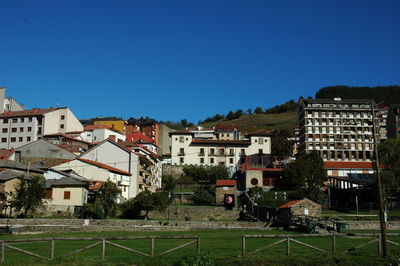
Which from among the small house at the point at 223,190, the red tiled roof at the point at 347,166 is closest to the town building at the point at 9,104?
the small house at the point at 223,190

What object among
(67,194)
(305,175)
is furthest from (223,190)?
(67,194)

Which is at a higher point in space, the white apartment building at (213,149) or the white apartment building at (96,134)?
the white apartment building at (96,134)

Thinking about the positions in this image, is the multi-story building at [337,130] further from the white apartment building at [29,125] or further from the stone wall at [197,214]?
the white apartment building at [29,125]

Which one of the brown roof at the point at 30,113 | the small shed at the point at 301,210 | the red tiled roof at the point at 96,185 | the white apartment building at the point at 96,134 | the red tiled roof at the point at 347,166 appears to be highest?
the brown roof at the point at 30,113

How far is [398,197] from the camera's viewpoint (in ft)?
198

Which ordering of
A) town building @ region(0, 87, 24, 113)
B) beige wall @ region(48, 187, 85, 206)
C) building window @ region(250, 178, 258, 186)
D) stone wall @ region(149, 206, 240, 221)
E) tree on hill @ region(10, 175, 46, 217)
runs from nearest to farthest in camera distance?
tree on hill @ region(10, 175, 46, 217)
beige wall @ region(48, 187, 85, 206)
stone wall @ region(149, 206, 240, 221)
building window @ region(250, 178, 258, 186)
town building @ region(0, 87, 24, 113)

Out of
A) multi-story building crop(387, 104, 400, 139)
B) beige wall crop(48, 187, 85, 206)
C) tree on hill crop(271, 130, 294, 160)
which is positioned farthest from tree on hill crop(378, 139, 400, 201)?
multi-story building crop(387, 104, 400, 139)

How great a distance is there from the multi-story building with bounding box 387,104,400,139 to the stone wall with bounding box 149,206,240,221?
289 feet

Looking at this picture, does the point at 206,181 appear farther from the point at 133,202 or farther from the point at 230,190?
the point at 133,202

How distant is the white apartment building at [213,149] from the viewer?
4048 inches

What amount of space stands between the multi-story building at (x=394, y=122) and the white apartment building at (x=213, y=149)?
48.4m

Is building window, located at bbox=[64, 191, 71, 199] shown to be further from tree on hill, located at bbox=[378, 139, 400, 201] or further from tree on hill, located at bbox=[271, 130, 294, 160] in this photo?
tree on hill, located at bbox=[271, 130, 294, 160]

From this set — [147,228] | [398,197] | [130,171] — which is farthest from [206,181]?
[147,228]

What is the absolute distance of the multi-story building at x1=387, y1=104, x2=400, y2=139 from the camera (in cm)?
13000
